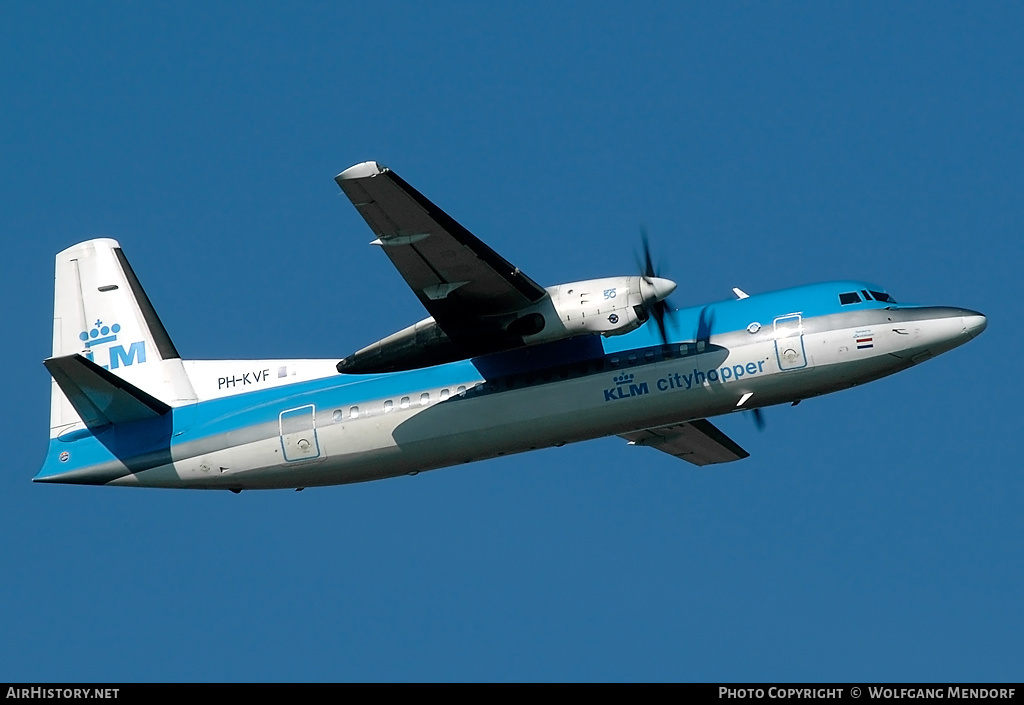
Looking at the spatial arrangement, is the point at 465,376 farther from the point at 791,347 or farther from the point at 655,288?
the point at 791,347

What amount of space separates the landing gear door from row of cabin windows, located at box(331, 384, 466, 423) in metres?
5.39

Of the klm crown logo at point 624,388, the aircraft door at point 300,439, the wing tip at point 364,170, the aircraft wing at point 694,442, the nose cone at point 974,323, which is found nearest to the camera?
the wing tip at point 364,170

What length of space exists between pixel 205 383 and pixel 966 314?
540 inches

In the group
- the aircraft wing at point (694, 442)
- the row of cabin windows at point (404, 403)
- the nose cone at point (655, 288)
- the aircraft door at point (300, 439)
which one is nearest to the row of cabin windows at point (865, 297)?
the nose cone at point (655, 288)

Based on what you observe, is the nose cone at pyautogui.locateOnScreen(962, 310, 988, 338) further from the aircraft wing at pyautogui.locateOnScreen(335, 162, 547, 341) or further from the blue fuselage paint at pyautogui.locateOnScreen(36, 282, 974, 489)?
the aircraft wing at pyautogui.locateOnScreen(335, 162, 547, 341)

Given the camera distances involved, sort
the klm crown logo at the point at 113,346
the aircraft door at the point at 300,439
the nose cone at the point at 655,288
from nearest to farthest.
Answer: the nose cone at the point at 655,288 < the aircraft door at the point at 300,439 < the klm crown logo at the point at 113,346

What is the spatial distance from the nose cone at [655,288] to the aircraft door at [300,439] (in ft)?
21.6

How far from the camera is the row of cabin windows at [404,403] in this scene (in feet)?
75.1

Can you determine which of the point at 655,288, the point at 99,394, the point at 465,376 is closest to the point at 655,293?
the point at 655,288

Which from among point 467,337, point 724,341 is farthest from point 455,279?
point 724,341

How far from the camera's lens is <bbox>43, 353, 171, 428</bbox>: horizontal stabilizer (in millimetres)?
22828

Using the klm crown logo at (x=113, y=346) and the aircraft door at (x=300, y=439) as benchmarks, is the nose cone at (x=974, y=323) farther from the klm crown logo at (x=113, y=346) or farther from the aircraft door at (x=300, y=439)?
the klm crown logo at (x=113, y=346)

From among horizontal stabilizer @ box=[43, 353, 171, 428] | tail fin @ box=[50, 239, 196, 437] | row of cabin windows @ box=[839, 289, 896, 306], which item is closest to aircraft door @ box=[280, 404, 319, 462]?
horizontal stabilizer @ box=[43, 353, 171, 428]
